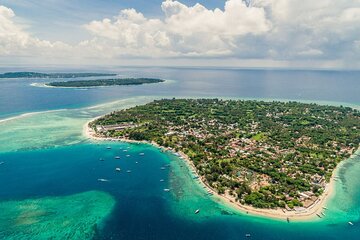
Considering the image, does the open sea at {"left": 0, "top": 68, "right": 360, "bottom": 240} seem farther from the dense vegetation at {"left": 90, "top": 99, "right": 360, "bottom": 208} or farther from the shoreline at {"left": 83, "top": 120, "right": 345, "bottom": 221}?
the dense vegetation at {"left": 90, "top": 99, "right": 360, "bottom": 208}

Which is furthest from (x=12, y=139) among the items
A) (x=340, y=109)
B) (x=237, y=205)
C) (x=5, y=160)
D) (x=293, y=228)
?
(x=340, y=109)

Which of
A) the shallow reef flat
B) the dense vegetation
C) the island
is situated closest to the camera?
the shallow reef flat

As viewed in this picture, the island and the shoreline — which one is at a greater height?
the island

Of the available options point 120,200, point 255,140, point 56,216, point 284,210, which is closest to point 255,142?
point 255,140

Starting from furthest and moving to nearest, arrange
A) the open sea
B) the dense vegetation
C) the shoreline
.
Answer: the dense vegetation → the shoreline → the open sea

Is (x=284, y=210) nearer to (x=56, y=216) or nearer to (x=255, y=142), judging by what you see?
(x=255, y=142)

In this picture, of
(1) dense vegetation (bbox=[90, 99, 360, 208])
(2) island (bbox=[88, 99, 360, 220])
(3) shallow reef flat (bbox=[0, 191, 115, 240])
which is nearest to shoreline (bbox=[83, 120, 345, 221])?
(2) island (bbox=[88, 99, 360, 220])

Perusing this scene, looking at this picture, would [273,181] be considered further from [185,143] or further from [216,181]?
[185,143]

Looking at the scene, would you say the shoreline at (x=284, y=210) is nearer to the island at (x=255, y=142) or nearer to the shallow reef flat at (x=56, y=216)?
the island at (x=255, y=142)

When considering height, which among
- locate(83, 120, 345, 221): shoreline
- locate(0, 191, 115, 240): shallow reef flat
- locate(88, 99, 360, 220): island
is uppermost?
locate(88, 99, 360, 220): island
